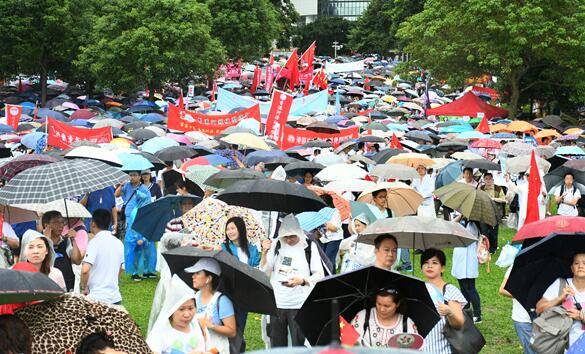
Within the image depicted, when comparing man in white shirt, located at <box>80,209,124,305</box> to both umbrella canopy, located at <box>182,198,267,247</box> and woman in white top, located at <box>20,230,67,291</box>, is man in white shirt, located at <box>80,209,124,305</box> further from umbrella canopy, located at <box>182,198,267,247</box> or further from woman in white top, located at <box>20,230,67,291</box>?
woman in white top, located at <box>20,230,67,291</box>

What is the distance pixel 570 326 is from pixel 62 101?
115 ft

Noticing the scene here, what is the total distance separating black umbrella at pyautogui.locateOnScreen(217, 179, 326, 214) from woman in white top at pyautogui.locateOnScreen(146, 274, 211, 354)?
3309mm

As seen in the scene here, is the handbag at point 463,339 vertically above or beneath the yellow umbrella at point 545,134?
above

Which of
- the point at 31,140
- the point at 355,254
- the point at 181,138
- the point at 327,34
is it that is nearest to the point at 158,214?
the point at 355,254

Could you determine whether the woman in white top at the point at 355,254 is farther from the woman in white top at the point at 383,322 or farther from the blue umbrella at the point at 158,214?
the woman in white top at the point at 383,322

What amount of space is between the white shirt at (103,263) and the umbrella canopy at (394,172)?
19.4 ft

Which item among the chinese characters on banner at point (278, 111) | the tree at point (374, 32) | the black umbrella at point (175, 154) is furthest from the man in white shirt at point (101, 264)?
the tree at point (374, 32)

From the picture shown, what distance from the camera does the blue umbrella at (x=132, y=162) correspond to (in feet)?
40.4

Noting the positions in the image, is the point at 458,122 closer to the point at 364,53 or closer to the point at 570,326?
the point at 570,326

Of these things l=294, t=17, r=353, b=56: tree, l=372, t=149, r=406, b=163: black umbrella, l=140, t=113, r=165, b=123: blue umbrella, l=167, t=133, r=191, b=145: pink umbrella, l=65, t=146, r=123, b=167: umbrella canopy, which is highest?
l=65, t=146, r=123, b=167: umbrella canopy

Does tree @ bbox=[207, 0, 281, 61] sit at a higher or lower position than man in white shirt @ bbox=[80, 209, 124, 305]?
lower

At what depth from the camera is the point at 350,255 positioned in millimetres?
8164

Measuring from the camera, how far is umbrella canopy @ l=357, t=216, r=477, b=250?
692 cm

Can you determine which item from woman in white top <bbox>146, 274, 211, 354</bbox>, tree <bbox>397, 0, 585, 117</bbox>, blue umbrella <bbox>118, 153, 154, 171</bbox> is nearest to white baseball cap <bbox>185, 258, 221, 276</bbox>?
woman in white top <bbox>146, 274, 211, 354</bbox>
